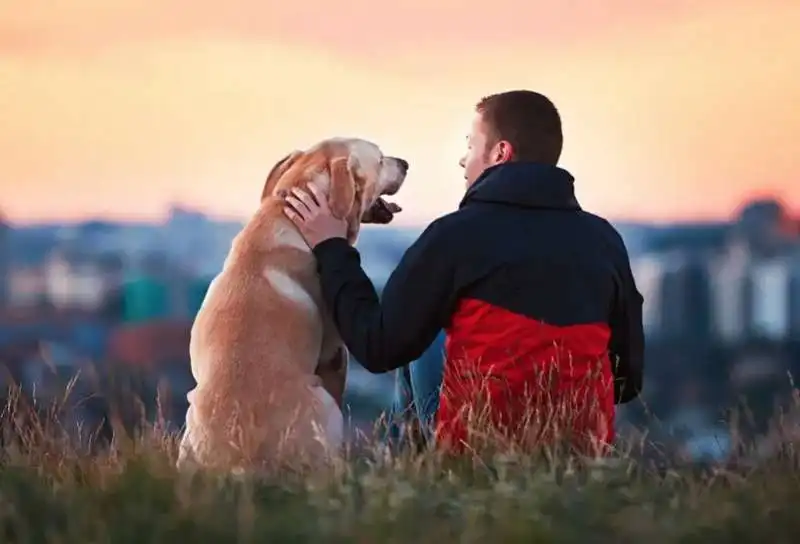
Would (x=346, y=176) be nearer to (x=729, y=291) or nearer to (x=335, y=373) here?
(x=335, y=373)

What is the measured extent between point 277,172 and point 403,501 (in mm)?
2198

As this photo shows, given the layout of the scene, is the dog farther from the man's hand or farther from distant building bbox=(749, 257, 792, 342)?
distant building bbox=(749, 257, 792, 342)

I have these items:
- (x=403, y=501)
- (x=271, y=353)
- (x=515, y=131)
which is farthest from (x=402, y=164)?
(x=403, y=501)

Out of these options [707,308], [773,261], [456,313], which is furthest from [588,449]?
[707,308]

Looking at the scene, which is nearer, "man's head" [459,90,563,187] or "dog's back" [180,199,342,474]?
"dog's back" [180,199,342,474]

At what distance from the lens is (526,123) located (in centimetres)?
492

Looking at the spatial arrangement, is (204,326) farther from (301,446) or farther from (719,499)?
(719,499)

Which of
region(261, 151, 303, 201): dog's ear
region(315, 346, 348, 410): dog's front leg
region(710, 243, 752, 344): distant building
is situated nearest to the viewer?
region(315, 346, 348, 410): dog's front leg

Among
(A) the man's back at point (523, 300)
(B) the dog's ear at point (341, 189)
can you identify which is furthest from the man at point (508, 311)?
(B) the dog's ear at point (341, 189)

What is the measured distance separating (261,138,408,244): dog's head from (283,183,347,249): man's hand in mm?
62

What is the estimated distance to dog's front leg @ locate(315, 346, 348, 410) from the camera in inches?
200

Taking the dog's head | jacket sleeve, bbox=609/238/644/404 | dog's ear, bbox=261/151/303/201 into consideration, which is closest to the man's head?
jacket sleeve, bbox=609/238/644/404

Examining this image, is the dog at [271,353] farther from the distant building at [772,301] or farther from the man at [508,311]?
the distant building at [772,301]

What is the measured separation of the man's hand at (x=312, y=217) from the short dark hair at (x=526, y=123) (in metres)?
0.69
